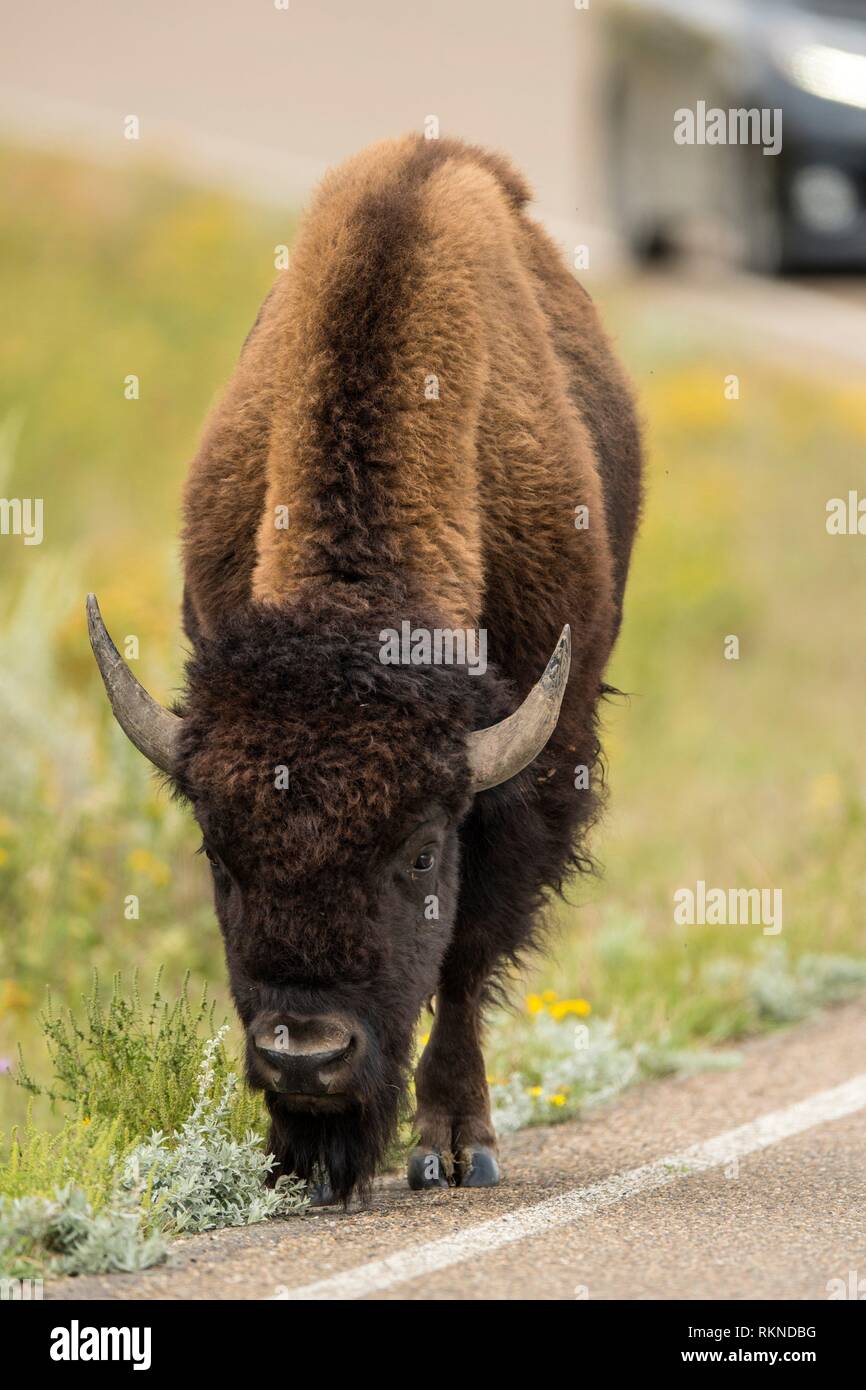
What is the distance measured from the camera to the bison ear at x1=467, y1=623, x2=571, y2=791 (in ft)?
18.5

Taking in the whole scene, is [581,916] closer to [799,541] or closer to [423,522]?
[423,522]

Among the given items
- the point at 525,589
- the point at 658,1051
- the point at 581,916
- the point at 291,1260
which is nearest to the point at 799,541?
the point at 581,916

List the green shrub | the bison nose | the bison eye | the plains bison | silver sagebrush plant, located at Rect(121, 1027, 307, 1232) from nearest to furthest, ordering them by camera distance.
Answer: the bison nose → the plains bison → silver sagebrush plant, located at Rect(121, 1027, 307, 1232) → the bison eye → the green shrub

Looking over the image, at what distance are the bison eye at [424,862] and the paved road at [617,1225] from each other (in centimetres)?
94

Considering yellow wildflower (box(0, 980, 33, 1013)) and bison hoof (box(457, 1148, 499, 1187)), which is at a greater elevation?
yellow wildflower (box(0, 980, 33, 1013))

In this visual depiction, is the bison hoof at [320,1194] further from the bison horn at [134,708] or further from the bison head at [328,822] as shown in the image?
the bison horn at [134,708]

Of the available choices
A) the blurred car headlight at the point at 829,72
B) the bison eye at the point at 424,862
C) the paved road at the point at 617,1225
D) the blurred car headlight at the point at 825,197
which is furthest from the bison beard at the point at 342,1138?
the blurred car headlight at the point at 829,72

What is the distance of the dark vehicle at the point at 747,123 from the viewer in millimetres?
17047

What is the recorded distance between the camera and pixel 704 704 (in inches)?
653

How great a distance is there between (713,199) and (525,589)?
1383 centimetres

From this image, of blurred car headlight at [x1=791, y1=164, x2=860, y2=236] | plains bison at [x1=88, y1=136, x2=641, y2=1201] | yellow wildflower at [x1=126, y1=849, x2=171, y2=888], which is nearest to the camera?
plains bison at [x1=88, y1=136, x2=641, y2=1201]

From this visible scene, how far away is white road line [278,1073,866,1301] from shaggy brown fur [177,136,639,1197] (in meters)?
0.44

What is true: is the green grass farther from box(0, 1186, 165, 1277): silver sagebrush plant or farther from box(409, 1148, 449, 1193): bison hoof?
box(409, 1148, 449, 1193): bison hoof

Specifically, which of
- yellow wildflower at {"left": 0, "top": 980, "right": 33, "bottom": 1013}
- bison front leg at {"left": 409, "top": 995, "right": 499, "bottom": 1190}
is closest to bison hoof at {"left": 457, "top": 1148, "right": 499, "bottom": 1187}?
bison front leg at {"left": 409, "top": 995, "right": 499, "bottom": 1190}
